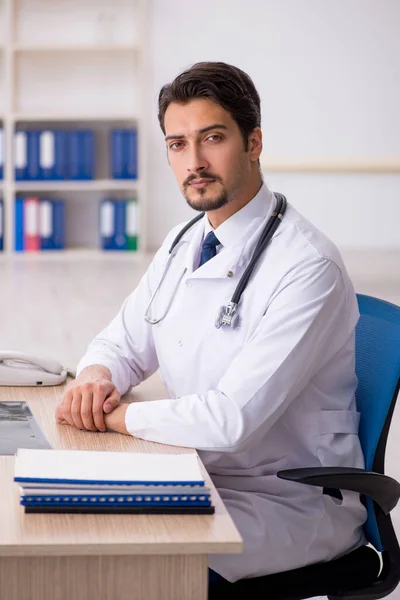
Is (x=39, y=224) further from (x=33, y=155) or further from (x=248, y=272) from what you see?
(x=248, y=272)

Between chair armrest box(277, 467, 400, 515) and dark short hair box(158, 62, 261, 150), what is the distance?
622mm

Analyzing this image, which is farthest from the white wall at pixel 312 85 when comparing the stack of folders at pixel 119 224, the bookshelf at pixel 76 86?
the stack of folders at pixel 119 224

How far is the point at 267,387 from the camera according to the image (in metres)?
1.52

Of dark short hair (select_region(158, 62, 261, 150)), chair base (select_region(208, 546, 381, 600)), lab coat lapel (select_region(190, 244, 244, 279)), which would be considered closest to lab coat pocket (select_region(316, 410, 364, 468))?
chair base (select_region(208, 546, 381, 600))

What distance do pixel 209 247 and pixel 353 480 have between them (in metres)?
0.52

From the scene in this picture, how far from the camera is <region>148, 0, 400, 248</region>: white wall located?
7789mm

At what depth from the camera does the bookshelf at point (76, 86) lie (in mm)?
7402

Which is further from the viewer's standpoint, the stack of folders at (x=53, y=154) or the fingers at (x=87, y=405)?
the stack of folders at (x=53, y=154)

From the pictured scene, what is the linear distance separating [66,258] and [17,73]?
1.55 m

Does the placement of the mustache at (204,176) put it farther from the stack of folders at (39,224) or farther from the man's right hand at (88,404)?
the stack of folders at (39,224)

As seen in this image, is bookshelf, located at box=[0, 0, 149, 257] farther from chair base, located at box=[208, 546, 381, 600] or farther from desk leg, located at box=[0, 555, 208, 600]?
desk leg, located at box=[0, 555, 208, 600]

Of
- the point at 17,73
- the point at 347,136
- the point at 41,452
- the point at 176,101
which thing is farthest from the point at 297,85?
the point at 41,452

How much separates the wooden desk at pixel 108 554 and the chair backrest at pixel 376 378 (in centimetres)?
49

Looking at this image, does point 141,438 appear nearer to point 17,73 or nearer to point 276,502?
point 276,502
